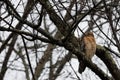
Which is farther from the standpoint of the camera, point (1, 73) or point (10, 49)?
point (10, 49)

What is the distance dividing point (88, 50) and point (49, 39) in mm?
2114

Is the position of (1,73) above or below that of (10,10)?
below

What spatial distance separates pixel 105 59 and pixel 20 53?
5.28 meters

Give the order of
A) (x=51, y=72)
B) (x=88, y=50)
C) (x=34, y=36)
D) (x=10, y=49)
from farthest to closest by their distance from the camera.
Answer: (x=51, y=72) < (x=10, y=49) < (x=88, y=50) < (x=34, y=36)

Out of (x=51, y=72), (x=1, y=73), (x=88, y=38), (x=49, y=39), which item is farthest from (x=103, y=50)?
(x=51, y=72)

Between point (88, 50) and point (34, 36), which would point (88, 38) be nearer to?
point (88, 50)

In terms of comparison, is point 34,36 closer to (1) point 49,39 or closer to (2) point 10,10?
(1) point 49,39

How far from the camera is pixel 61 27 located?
542cm

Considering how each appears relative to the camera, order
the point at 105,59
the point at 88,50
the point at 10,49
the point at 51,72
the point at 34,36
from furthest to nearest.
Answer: the point at 51,72 → the point at 10,49 → the point at 88,50 → the point at 105,59 → the point at 34,36

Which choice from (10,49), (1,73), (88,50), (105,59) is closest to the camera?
(105,59)

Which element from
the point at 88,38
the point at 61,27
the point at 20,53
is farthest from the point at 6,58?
the point at 61,27

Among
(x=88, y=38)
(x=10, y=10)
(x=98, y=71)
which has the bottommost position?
(x=98, y=71)

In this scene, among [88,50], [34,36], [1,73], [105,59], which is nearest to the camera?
[34,36]

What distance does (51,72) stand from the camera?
10.2m
